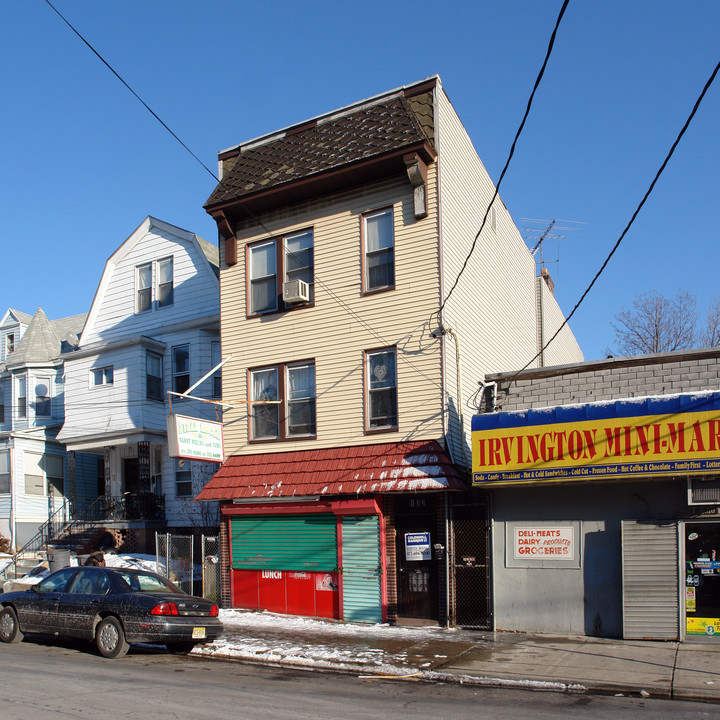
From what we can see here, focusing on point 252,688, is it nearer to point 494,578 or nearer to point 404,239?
point 494,578

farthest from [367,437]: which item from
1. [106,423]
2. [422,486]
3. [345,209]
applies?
[106,423]

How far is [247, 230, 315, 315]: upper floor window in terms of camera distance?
18467 mm

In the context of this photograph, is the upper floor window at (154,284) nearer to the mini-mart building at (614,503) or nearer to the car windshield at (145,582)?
the car windshield at (145,582)

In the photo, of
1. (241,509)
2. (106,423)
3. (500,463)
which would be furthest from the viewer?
(106,423)

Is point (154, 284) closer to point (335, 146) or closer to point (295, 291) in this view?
point (295, 291)

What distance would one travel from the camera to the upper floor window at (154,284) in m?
26.9

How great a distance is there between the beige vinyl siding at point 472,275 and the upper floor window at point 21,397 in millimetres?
20438

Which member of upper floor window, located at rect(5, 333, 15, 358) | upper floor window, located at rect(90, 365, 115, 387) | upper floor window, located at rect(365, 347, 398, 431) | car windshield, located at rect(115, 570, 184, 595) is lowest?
car windshield, located at rect(115, 570, 184, 595)

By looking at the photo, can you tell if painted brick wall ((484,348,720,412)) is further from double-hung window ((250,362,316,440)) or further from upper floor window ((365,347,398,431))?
double-hung window ((250,362,316,440))

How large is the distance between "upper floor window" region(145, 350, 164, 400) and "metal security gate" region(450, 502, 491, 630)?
13.4 m

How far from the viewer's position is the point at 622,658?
11859 mm

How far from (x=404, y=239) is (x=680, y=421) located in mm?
6999

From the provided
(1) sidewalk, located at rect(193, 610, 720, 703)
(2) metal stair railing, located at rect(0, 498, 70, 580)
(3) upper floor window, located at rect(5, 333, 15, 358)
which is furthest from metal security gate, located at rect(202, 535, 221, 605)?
(3) upper floor window, located at rect(5, 333, 15, 358)

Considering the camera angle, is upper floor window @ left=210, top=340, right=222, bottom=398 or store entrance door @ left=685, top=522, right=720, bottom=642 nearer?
store entrance door @ left=685, top=522, right=720, bottom=642
